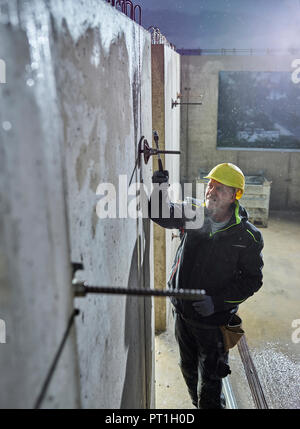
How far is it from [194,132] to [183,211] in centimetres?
800

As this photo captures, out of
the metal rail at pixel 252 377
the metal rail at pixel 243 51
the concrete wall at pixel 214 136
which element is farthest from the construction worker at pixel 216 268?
the metal rail at pixel 243 51

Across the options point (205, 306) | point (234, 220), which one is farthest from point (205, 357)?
point (234, 220)

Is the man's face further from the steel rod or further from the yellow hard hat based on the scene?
the steel rod

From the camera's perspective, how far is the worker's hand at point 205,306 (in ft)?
8.70

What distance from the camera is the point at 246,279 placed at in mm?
2785

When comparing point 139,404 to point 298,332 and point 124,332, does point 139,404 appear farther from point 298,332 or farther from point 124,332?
point 298,332

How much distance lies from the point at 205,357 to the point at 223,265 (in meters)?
0.85

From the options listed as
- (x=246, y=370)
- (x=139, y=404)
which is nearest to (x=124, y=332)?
(x=139, y=404)

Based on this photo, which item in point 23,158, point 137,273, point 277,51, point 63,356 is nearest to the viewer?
point 23,158

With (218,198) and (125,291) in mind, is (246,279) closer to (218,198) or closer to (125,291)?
(218,198)

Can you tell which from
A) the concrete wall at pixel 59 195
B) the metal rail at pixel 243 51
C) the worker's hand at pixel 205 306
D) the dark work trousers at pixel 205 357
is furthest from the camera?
the metal rail at pixel 243 51

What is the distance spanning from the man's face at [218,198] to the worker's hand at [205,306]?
721 millimetres

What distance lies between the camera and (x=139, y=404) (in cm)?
240

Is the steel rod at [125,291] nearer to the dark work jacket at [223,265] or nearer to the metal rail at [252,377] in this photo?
the dark work jacket at [223,265]
